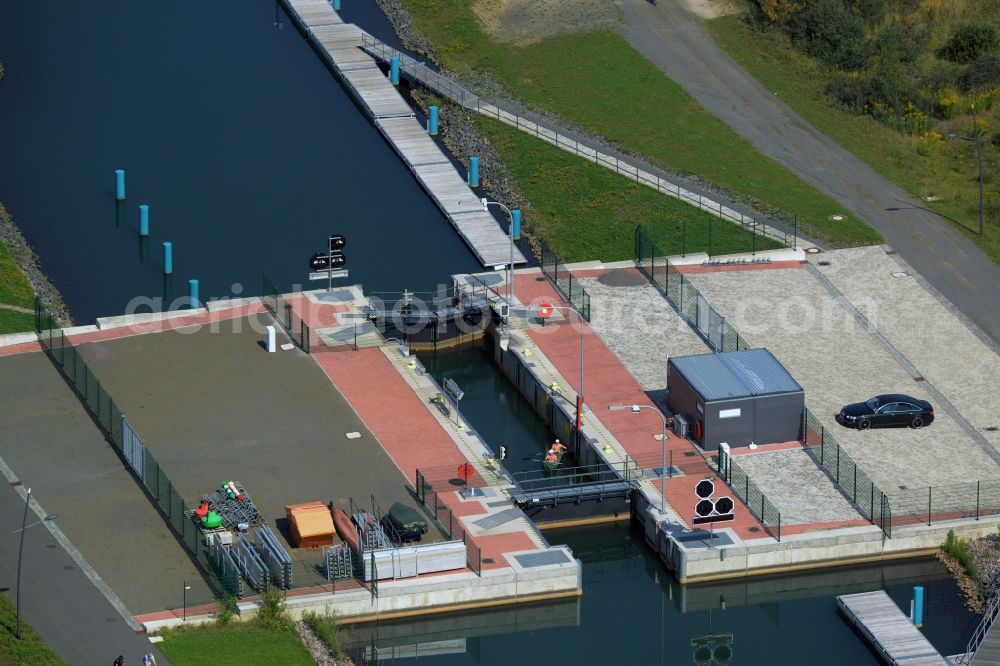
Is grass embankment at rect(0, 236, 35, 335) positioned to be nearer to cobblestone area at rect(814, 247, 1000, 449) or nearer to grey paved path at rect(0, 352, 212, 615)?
grey paved path at rect(0, 352, 212, 615)

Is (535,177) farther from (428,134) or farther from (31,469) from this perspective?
(31,469)

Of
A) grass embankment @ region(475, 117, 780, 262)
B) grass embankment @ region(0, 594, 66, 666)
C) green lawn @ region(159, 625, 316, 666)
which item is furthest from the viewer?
grass embankment @ region(475, 117, 780, 262)

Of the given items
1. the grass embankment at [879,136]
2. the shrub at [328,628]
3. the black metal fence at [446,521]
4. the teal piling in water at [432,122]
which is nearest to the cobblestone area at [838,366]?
the grass embankment at [879,136]

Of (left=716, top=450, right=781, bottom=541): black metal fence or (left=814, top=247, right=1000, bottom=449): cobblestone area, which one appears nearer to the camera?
(left=716, top=450, right=781, bottom=541): black metal fence

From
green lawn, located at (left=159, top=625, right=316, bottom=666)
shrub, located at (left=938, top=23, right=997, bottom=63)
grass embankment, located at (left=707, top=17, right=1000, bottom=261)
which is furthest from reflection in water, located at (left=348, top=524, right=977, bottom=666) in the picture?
shrub, located at (left=938, top=23, right=997, bottom=63)

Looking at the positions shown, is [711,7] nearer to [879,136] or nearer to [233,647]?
[879,136]

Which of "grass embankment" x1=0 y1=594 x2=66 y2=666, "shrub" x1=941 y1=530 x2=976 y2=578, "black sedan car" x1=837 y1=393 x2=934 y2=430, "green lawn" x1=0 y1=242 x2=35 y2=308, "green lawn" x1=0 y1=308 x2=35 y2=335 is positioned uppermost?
"green lawn" x1=0 y1=242 x2=35 y2=308

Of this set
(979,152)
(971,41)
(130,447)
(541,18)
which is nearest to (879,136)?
(979,152)

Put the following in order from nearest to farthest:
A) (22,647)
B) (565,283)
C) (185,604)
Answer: (22,647), (185,604), (565,283)
